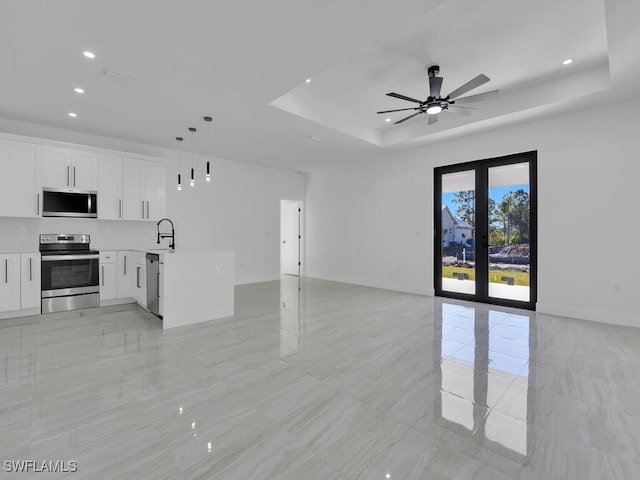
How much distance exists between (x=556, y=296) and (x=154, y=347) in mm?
5508

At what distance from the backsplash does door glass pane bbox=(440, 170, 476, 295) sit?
569cm

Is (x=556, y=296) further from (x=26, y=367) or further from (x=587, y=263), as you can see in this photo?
(x=26, y=367)

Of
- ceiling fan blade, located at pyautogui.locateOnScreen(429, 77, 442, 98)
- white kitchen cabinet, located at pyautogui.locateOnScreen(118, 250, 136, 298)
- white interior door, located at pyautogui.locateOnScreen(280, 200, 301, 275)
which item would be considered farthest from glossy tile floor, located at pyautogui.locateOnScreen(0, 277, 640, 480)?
white interior door, located at pyautogui.locateOnScreen(280, 200, 301, 275)

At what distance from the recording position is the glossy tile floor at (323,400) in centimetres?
162

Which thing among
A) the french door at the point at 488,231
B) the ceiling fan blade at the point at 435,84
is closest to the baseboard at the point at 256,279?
the french door at the point at 488,231

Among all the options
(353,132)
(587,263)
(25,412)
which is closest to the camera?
(25,412)

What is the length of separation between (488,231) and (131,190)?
629 cm

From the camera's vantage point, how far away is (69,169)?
15.4 feet

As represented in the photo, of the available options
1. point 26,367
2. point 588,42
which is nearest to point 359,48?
point 588,42

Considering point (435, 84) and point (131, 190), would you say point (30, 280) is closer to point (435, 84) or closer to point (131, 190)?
point (131, 190)

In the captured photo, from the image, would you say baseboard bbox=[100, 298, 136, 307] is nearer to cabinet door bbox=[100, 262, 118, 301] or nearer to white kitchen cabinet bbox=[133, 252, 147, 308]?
cabinet door bbox=[100, 262, 118, 301]

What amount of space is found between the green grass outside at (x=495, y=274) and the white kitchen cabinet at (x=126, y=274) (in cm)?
568

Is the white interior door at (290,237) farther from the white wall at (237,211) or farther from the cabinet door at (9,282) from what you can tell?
the cabinet door at (9,282)

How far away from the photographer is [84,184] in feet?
15.8
